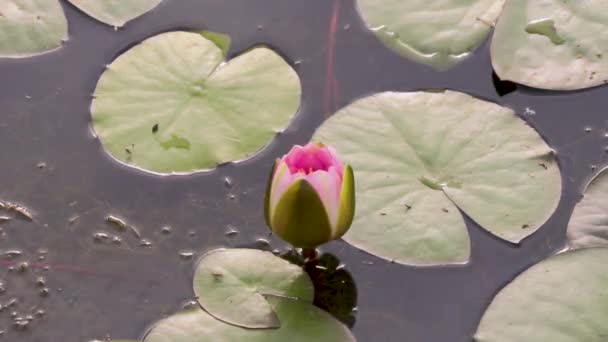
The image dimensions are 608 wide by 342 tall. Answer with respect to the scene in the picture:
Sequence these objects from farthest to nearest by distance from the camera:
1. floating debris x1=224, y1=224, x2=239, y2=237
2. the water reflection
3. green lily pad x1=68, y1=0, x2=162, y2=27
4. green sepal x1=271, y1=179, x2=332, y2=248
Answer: green lily pad x1=68, y1=0, x2=162, y2=27
floating debris x1=224, y1=224, x2=239, y2=237
the water reflection
green sepal x1=271, y1=179, x2=332, y2=248

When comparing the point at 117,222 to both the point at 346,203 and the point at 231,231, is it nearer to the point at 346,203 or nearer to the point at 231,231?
the point at 231,231

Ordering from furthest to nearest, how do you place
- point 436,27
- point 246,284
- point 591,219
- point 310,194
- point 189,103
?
1. point 436,27
2. point 189,103
3. point 591,219
4. point 246,284
5. point 310,194


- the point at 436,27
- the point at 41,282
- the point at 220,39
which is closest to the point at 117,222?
the point at 41,282

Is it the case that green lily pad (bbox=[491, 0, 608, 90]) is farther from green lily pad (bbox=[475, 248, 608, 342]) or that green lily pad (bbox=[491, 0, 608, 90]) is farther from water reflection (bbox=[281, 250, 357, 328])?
water reflection (bbox=[281, 250, 357, 328])

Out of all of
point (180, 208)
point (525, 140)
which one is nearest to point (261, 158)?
point (180, 208)

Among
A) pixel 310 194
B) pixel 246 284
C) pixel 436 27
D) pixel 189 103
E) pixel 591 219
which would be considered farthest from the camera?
pixel 436 27

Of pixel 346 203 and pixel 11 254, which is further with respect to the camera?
pixel 11 254

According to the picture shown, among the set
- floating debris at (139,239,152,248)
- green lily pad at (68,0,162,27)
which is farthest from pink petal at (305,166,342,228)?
green lily pad at (68,0,162,27)

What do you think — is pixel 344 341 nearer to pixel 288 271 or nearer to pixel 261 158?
pixel 288 271
